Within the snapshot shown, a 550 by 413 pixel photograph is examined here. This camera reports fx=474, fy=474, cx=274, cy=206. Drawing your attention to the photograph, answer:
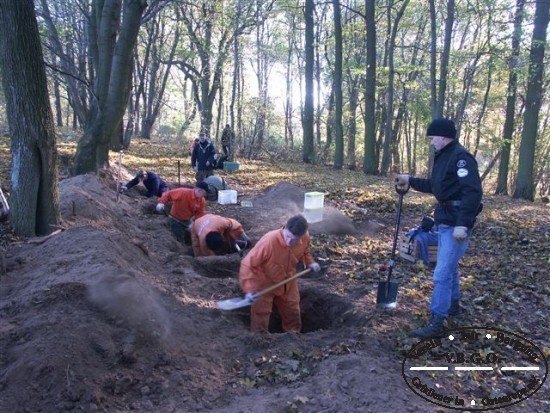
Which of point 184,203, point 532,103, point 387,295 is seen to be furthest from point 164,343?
point 532,103

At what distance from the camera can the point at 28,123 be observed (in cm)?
625

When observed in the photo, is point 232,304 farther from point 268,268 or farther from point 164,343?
point 164,343

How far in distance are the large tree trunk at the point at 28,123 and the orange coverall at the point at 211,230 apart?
85.8 inches

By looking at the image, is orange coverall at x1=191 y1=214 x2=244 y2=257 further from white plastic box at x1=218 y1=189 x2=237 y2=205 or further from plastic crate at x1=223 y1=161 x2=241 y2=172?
plastic crate at x1=223 y1=161 x2=241 y2=172

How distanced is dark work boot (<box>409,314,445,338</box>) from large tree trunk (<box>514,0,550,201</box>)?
11994mm

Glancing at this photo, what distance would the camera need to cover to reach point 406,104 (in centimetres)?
2567

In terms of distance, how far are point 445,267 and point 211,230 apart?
4079 mm

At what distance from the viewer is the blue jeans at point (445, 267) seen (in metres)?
4.64

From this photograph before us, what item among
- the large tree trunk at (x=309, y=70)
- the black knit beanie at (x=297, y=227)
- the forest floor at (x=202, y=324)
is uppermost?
the large tree trunk at (x=309, y=70)

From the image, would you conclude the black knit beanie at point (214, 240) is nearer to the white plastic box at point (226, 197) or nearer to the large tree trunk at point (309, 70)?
the white plastic box at point (226, 197)

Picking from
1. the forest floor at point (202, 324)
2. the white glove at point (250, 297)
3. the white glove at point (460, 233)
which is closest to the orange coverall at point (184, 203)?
the forest floor at point (202, 324)

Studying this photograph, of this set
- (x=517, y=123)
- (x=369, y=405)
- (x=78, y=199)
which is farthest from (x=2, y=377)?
(x=517, y=123)

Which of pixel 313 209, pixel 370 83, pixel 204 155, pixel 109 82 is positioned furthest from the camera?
pixel 370 83

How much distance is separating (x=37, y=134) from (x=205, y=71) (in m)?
16.7
